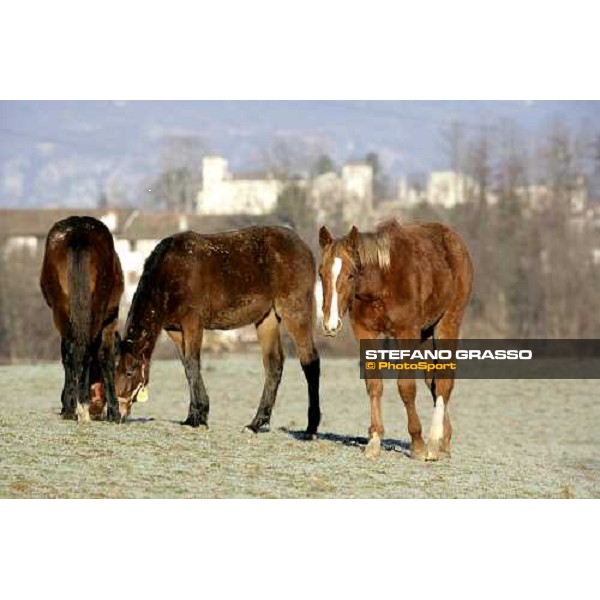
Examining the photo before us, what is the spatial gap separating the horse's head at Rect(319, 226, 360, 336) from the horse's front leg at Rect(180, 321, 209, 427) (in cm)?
267

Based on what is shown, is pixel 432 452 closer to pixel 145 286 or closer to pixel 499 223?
pixel 145 286

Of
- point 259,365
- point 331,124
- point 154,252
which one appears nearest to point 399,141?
point 331,124

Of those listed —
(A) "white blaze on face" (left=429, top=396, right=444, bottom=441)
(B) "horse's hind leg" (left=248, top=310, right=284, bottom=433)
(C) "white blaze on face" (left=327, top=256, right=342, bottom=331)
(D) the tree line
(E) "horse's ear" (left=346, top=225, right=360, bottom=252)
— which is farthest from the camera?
(D) the tree line

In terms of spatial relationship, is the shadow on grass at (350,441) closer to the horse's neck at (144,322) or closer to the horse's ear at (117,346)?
the horse's neck at (144,322)

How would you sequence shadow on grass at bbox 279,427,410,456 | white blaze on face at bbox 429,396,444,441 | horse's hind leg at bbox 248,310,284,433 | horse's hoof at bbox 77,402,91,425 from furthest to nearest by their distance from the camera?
horse's hind leg at bbox 248,310,284,433
horse's hoof at bbox 77,402,91,425
shadow on grass at bbox 279,427,410,456
white blaze on face at bbox 429,396,444,441

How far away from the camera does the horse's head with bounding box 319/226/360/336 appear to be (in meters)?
12.2

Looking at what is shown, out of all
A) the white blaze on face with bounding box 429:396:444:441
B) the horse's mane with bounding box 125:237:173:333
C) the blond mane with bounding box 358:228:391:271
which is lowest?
the white blaze on face with bounding box 429:396:444:441

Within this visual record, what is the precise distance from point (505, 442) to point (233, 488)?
31.8ft

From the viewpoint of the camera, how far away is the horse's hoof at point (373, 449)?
517 inches

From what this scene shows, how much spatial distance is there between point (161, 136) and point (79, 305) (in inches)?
2227

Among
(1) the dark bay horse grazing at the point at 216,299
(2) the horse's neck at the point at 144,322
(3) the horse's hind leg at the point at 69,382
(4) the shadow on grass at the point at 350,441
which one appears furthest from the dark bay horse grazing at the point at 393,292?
(3) the horse's hind leg at the point at 69,382

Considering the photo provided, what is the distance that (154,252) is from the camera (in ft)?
48.6

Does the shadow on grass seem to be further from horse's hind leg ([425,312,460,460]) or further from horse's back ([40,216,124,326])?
horse's back ([40,216,124,326])

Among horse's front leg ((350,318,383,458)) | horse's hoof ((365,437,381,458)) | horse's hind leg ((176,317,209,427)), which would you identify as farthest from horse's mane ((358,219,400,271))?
horse's hind leg ((176,317,209,427))
